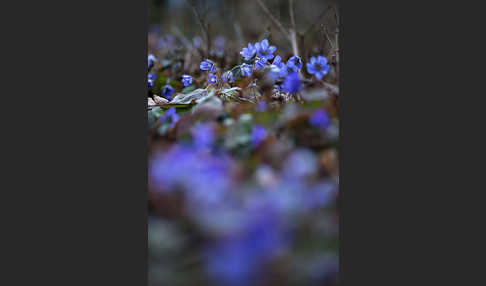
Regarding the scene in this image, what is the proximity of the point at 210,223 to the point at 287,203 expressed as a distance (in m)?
0.35

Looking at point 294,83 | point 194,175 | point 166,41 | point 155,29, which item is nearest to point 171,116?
point 194,175

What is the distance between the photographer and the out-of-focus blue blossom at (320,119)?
2027 millimetres

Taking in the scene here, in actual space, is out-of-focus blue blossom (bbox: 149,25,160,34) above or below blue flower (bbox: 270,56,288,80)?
above

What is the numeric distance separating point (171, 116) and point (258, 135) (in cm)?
54

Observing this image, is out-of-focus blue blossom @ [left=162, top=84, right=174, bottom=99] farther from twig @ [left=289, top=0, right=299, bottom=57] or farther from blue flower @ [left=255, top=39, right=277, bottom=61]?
twig @ [left=289, top=0, right=299, bottom=57]

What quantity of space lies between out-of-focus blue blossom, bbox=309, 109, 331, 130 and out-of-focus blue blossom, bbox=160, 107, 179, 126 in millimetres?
728

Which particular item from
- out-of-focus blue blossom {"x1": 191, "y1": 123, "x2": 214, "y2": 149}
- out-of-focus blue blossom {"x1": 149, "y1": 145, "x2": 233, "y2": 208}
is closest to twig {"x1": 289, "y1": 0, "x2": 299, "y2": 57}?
out-of-focus blue blossom {"x1": 191, "y1": 123, "x2": 214, "y2": 149}

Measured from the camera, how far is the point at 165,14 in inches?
212

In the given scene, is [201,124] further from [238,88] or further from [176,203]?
[238,88]

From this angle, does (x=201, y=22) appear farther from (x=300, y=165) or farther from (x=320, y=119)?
(x=300, y=165)

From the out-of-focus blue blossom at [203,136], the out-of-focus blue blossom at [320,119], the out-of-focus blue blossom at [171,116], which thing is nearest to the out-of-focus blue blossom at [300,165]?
the out-of-focus blue blossom at [320,119]

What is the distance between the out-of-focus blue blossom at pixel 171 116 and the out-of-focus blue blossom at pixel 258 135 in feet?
1.52

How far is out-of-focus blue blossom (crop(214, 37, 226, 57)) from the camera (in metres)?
4.06

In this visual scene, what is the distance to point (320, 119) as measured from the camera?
2.04 m
